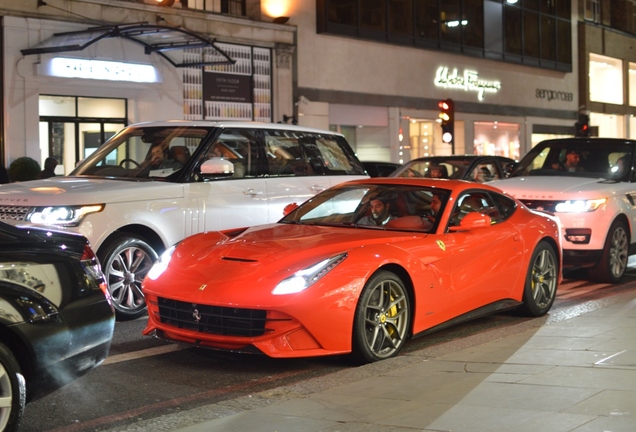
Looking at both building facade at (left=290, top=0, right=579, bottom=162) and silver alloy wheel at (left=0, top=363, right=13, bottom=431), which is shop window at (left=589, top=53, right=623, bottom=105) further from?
silver alloy wheel at (left=0, top=363, right=13, bottom=431)

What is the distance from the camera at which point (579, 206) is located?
468 inches

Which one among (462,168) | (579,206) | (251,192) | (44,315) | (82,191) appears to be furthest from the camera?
(462,168)

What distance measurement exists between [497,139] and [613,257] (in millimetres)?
26833

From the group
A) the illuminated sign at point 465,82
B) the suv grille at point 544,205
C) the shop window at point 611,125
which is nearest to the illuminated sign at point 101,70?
the suv grille at point 544,205

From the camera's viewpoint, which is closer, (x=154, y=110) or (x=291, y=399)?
(x=291, y=399)

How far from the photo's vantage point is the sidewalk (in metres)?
5.50

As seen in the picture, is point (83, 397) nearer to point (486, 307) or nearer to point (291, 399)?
point (291, 399)

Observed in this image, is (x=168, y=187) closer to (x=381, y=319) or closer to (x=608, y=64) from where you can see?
(x=381, y=319)

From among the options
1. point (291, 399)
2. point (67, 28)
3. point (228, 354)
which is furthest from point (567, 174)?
point (67, 28)

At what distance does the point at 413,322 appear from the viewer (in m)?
7.69

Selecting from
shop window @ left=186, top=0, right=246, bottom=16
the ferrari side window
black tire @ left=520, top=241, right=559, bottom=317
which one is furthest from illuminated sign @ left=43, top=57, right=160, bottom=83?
black tire @ left=520, top=241, right=559, bottom=317

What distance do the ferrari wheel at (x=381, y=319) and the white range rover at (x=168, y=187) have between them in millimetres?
3109

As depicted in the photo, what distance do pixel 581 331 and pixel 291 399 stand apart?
331cm

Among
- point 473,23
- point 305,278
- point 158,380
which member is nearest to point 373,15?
point 473,23
